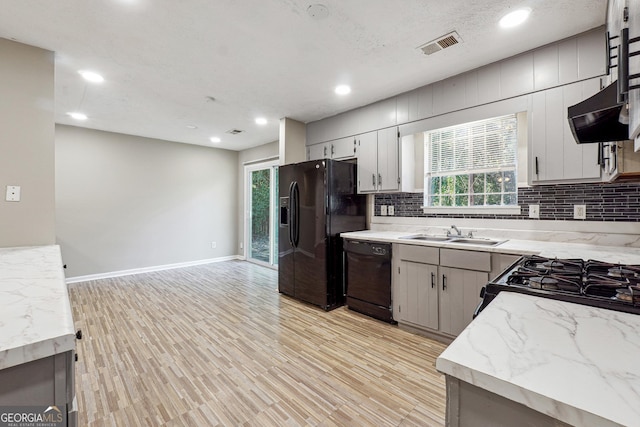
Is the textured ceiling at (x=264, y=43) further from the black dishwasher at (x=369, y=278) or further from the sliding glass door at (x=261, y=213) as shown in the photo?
the sliding glass door at (x=261, y=213)

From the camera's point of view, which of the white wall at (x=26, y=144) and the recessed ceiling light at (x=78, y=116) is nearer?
the white wall at (x=26, y=144)

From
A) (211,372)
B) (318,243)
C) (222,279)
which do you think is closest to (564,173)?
(318,243)

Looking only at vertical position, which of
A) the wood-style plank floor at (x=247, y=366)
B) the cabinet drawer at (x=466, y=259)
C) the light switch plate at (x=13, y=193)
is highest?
the light switch plate at (x=13, y=193)

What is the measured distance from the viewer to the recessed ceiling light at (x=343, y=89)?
122 inches

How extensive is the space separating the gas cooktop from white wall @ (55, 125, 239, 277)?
5644 mm

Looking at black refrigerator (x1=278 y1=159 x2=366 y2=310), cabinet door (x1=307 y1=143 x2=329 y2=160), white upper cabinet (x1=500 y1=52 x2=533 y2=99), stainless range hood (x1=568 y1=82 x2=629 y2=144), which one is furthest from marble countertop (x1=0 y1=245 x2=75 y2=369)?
white upper cabinet (x1=500 y1=52 x2=533 y2=99)

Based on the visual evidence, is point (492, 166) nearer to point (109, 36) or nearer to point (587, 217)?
point (587, 217)

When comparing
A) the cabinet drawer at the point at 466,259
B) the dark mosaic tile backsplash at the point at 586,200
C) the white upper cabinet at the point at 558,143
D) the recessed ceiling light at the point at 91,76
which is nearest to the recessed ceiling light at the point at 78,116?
the recessed ceiling light at the point at 91,76

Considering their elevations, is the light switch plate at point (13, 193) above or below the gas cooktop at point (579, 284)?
above

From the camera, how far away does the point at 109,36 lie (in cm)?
222

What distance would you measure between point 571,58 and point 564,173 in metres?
0.88

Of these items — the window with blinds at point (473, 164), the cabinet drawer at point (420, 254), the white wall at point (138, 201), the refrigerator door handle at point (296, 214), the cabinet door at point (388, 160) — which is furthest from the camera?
the white wall at point (138, 201)

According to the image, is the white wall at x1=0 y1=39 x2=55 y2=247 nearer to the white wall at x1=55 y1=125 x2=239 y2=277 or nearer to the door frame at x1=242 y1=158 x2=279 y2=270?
the white wall at x1=55 y1=125 x2=239 y2=277

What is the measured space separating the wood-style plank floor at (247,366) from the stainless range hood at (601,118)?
1719 mm
